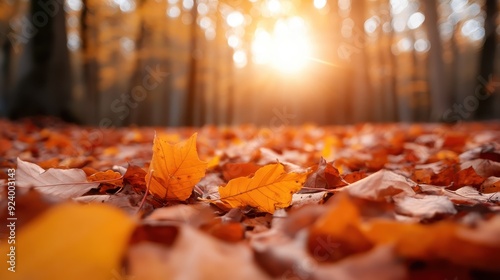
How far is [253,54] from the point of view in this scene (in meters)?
19.2

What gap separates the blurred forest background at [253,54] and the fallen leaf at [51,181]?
217 inches

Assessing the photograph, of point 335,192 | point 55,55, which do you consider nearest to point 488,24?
point 55,55

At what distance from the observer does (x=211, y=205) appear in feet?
3.49

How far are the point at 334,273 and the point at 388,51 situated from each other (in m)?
20.5

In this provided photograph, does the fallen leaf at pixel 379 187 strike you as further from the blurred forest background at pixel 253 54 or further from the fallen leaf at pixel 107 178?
the blurred forest background at pixel 253 54

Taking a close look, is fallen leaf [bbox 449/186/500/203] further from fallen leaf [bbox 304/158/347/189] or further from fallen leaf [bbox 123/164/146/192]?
fallen leaf [bbox 123/164/146/192]

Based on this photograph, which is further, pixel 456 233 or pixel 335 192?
pixel 335 192

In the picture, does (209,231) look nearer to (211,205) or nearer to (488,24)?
(211,205)

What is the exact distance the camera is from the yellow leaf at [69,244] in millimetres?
484

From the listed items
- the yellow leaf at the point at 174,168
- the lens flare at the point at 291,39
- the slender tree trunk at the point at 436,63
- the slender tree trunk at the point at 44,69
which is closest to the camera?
the yellow leaf at the point at 174,168

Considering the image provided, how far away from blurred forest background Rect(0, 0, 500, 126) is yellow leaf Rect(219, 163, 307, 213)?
583cm

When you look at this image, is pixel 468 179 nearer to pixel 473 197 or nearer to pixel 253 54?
pixel 473 197

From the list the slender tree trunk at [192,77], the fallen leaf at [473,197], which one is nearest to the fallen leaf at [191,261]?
the fallen leaf at [473,197]

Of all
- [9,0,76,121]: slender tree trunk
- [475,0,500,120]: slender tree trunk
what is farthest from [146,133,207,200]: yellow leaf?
[475,0,500,120]: slender tree trunk
